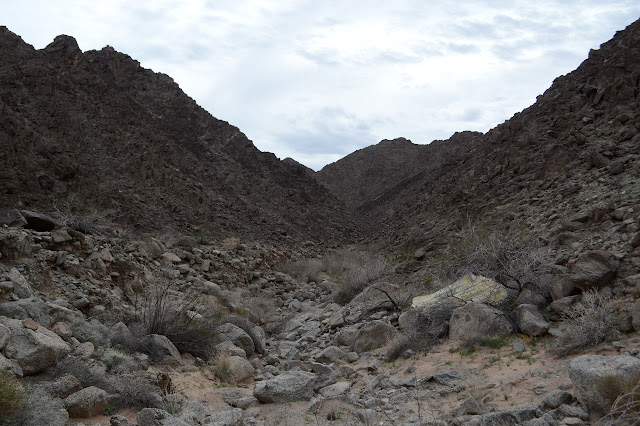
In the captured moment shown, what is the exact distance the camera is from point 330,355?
880cm

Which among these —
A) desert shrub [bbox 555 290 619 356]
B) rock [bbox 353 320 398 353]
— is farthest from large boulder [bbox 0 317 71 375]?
desert shrub [bbox 555 290 619 356]

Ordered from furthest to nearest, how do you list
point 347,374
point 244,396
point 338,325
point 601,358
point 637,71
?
point 637,71 → point 338,325 → point 347,374 → point 244,396 → point 601,358

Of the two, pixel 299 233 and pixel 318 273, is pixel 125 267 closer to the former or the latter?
pixel 318 273

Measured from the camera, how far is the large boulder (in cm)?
519

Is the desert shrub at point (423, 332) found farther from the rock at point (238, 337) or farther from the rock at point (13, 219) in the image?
the rock at point (13, 219)

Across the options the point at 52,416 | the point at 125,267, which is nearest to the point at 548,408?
the point at 52,416

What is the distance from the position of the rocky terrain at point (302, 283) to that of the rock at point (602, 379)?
0.02m

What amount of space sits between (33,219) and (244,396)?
22.3ft

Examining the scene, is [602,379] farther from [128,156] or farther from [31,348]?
[128,156]

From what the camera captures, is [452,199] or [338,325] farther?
[452,199]

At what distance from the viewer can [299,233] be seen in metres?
27.3

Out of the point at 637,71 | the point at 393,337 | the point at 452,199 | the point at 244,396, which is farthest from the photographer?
the point at 452,199

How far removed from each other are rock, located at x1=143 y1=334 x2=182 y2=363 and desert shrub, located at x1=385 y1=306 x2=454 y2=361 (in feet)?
10.2

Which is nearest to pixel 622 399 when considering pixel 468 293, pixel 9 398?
pixel 9 398
